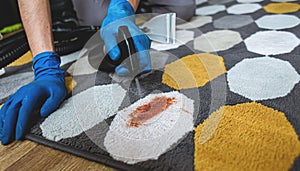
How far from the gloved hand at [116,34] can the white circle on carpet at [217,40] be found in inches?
10.9

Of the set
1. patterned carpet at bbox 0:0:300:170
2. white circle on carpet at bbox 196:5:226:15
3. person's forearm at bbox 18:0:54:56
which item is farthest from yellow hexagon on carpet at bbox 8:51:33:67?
white circle on carpet at bbox 196:5:226:15

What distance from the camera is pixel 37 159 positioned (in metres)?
0.47

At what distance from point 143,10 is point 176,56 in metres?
0.52

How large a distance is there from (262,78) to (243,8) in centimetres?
76

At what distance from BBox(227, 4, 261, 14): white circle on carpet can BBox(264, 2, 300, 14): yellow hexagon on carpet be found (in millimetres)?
52

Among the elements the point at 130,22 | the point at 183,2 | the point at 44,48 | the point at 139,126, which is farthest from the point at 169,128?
the point at 183,2

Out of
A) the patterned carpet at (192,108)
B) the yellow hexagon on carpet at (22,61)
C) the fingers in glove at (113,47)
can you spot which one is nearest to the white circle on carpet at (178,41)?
the patterned carpet at (192,108)

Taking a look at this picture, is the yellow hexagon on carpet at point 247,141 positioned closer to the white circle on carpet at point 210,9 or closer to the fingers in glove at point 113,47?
the fingers in glove at point 113,47

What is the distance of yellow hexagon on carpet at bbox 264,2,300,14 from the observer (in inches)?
44.3

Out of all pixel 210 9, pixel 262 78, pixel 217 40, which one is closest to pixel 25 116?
pixel 262 78

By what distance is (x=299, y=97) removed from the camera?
53 centimetres

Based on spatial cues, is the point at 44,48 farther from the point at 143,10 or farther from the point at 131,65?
the point at 143,10

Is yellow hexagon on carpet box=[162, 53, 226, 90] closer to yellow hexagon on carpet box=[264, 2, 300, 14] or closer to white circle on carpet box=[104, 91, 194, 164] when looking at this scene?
white circle on carpet box=[104, 91, 194, 164]

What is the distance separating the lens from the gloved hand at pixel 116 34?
620mm
